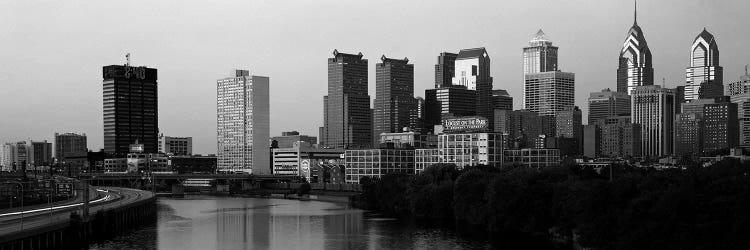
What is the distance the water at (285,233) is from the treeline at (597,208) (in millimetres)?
6462

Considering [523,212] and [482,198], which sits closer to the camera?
[523,212]

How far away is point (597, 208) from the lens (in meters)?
79.8

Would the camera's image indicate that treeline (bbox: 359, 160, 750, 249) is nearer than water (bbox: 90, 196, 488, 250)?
Yes

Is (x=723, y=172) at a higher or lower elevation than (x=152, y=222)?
higher

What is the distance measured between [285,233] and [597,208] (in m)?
49.2

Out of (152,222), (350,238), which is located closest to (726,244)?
(350,238)

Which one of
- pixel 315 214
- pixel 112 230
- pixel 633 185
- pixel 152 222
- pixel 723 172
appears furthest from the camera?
pixel 315 214

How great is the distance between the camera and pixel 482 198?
121 metres

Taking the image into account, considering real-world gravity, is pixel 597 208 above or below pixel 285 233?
above

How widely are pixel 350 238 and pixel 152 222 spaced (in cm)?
4442

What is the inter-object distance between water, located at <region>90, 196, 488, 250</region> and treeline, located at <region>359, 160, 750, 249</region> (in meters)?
6.46

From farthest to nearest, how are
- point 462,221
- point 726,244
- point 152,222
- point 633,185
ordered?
1. point 152,222
2. point 462,221
3. point 633,185
4. point 726,244

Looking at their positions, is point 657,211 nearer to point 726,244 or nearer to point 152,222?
point 726,244

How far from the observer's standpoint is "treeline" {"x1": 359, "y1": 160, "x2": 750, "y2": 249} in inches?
2729
